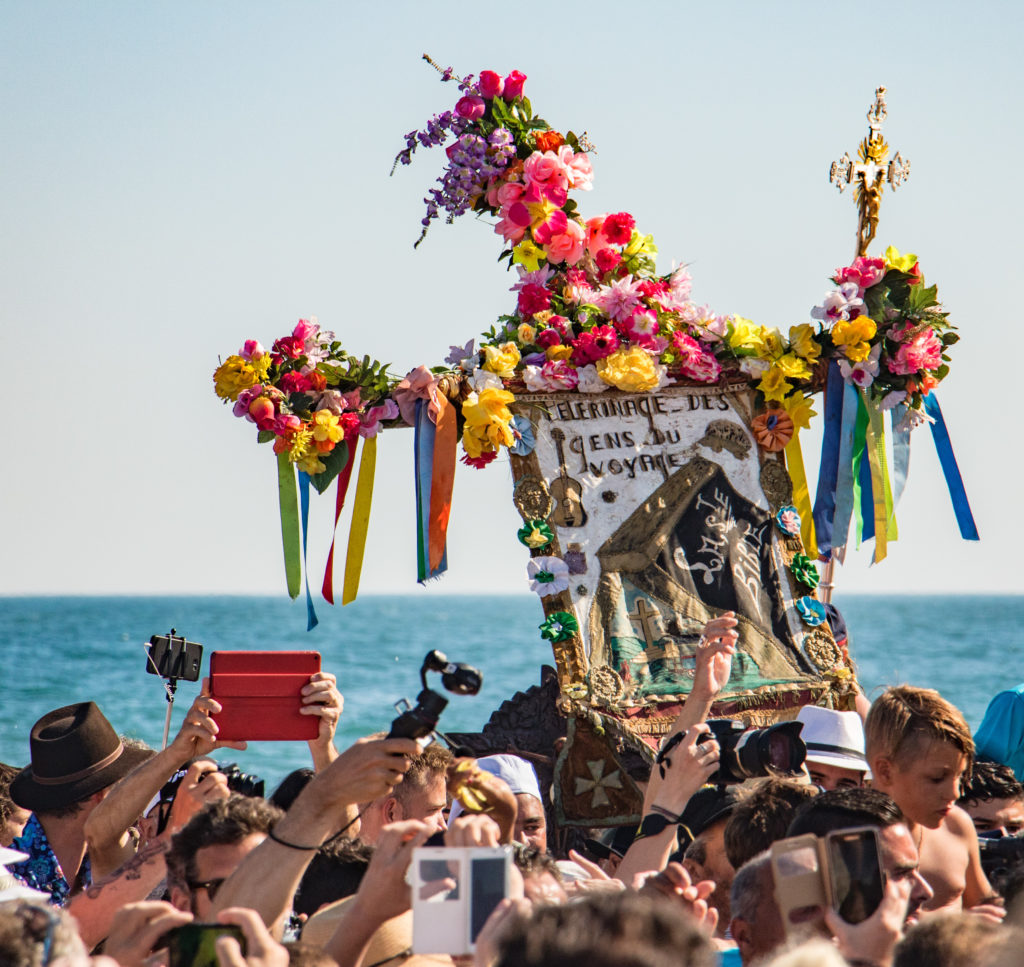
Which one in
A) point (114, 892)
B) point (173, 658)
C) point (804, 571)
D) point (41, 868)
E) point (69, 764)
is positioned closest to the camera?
point (114, 892)

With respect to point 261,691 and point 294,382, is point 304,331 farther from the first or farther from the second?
point 261,691

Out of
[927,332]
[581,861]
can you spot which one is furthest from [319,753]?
[927,332]

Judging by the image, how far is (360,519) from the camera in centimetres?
741

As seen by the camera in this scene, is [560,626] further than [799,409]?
No

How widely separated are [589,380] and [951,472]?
2.03 m

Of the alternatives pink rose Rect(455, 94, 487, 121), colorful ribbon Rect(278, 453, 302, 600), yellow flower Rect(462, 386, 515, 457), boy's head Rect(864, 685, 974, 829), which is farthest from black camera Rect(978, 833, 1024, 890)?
pink rose Rect(455, 94, 487, 121)

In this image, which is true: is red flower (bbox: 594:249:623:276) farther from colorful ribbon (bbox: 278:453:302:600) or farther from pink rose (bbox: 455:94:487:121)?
colorful ribbon (bbox: 278:453:302:600)

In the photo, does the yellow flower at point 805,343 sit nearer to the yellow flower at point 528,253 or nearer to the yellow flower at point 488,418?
the yellow flower at point 528,253

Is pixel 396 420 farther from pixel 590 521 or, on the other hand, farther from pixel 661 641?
pixel 661 641

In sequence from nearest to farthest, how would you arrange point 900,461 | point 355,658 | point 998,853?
point 998,853 < point 900,461 < point 355,658

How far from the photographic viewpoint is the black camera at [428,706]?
3.52m

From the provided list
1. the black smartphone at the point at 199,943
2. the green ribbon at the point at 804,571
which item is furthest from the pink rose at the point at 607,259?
the black smartphone at the point at 199,943

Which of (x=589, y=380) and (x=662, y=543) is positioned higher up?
(x=589, y=380)

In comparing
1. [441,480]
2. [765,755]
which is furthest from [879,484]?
[765,755]
